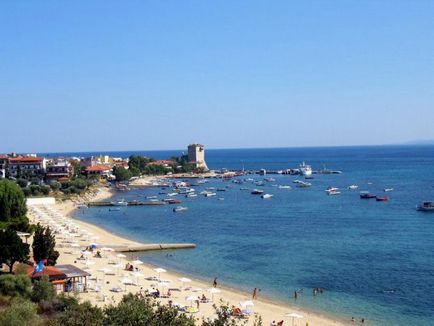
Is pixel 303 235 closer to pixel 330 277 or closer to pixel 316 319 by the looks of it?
pixel 330 277

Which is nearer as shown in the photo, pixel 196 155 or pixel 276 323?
pixel 276 323

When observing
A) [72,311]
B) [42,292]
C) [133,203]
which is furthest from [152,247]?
[133,203]

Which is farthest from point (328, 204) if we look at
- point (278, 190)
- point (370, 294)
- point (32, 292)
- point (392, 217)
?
point (32, 292)

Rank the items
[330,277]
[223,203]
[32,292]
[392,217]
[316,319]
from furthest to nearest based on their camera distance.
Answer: [223,203]
[392,217]
[330,277]
[316,319]
[32,292]

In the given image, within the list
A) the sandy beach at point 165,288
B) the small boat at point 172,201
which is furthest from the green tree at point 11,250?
the small boat at point 172,201

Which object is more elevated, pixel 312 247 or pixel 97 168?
pixel 97 168

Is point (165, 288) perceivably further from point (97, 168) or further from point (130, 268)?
point (97, 168)
